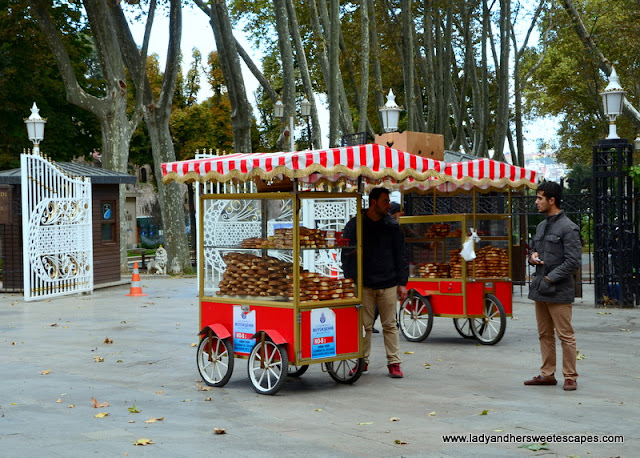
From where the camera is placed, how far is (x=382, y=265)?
32.2 ft

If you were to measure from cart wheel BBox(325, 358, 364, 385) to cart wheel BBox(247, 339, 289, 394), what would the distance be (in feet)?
2.29

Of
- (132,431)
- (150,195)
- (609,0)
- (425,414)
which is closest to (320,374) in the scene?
(425,414)

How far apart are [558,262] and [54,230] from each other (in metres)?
13.8

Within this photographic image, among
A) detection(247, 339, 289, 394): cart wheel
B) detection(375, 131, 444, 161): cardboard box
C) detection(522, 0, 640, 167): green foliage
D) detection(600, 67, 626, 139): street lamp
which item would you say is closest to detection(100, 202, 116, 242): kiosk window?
detection(375, 131, 444, 161): cardboard box

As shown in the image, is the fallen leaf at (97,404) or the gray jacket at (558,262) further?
the gray jacket at (558,262)

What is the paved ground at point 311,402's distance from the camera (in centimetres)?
672

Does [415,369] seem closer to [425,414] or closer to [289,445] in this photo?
[425,414]

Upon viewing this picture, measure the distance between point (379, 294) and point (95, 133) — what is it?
2940cm

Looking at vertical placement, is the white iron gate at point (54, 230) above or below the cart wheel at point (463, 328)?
above

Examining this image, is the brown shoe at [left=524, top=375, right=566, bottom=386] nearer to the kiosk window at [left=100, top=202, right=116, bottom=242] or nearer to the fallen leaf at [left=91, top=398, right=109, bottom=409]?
the fallen leaf at [left=91, top=398, right=109, bottom=409]

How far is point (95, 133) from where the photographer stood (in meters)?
37.2

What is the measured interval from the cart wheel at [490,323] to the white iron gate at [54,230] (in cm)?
1051

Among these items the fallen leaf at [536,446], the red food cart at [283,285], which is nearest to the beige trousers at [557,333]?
the red food cart at [283,285]

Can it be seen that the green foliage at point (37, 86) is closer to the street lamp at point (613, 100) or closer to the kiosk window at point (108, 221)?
the kiosk window at point (108, 221)
